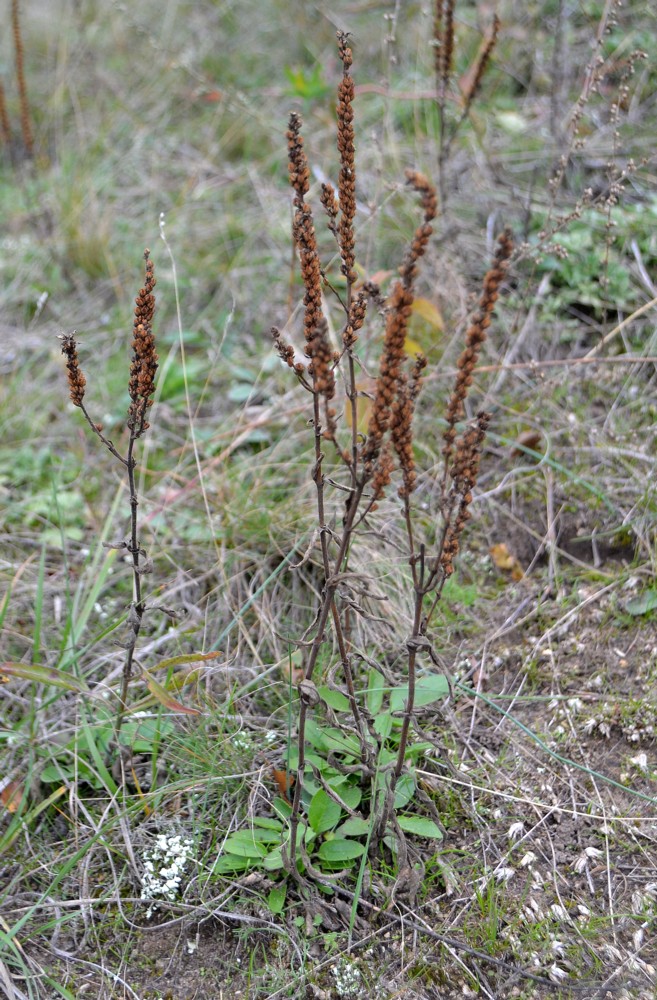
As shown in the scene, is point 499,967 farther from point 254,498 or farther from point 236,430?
point 236,430

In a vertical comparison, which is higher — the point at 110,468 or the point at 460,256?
the point at 460,256

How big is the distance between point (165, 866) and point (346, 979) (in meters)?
0.47

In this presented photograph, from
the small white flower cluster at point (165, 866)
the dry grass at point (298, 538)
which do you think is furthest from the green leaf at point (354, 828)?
the small white flower cluster at point (165, 866)

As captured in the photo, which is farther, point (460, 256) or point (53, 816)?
point (460, 256)

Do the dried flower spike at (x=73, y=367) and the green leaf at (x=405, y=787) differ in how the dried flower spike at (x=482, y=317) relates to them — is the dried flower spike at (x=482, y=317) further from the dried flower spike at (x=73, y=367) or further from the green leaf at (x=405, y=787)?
the green leaf at (x=405, y=787)

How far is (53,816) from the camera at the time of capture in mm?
1994

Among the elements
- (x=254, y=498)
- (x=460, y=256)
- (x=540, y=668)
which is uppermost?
(x=460, y=256)

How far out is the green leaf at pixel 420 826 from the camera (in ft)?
5.79

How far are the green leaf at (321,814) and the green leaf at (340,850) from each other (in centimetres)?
3

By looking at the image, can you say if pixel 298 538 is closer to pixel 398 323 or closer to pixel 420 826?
pixel 420 826

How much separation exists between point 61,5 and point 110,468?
4.00 m

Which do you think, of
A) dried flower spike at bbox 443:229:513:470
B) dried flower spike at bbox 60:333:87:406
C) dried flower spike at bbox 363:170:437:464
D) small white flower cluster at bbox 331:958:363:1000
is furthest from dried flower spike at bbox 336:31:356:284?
small white flower cluster at bbox 331:958:363:1000

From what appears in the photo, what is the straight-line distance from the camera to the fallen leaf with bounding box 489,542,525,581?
8.21ft

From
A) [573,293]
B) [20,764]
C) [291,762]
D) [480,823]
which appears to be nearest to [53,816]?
[20,764]
